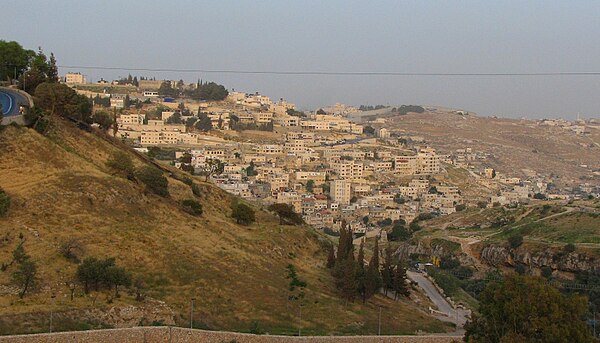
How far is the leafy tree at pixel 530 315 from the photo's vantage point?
628 inches

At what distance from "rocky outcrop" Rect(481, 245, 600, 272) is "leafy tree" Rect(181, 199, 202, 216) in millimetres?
22519

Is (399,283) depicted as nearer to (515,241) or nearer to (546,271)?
(546,271)

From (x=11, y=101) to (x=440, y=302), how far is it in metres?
19.9

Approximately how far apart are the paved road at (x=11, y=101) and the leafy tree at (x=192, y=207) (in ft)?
24.1

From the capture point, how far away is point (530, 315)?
16344mm

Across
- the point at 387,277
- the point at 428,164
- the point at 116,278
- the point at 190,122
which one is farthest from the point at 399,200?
the point at 116,278

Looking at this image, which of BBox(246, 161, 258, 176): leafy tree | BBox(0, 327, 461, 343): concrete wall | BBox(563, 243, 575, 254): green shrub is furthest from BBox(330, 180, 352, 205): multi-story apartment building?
BBox(0, 327, 461, 343): concrete wall

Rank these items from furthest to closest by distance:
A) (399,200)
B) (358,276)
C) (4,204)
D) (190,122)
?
1. (190,122)
2. (399,200)
3. (358,276)
4. (4,204)

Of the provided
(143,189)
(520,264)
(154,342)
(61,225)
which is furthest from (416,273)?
(154,342)

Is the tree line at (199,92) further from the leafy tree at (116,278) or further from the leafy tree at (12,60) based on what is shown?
the leafy tree at (116,278)

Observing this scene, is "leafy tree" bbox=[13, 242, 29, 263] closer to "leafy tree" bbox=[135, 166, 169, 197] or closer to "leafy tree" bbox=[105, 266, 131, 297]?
"leafy tree" bbox=[105, 266, 131, 297]

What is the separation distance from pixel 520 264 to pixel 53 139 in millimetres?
28124

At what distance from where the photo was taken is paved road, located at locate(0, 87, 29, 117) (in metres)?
30.1

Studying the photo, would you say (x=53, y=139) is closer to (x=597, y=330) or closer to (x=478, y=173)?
(x=597, y=330)
